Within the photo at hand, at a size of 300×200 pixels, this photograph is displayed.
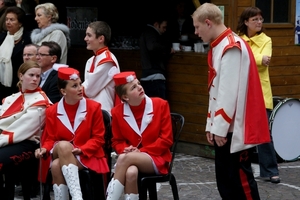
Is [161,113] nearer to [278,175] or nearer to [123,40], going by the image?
[278,175]

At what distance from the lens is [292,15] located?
962cm

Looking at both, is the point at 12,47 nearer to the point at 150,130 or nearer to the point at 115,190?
the point at 150,130

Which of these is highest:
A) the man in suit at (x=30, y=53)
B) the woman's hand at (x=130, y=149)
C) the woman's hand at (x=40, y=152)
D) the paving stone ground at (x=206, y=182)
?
the man in suit at (x=30, y=53)

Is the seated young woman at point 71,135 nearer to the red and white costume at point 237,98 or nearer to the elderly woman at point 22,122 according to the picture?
the elderly woman at point 22,122

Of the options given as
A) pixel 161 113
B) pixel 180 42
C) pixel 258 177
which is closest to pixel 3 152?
pixel 161 113

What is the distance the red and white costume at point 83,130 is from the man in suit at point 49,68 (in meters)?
0.90

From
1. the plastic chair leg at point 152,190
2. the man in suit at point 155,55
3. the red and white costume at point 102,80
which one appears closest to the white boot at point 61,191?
the plastic chair leg at point 152,190

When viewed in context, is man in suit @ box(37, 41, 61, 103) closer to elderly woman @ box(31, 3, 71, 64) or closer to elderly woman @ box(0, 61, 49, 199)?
elderly woman @ box(0, 61, 49, 199)

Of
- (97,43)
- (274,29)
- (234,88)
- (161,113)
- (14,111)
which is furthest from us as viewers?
(274,29)

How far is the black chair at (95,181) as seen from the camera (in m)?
6.55

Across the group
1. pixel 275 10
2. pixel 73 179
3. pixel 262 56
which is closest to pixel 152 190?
pixel 73 179

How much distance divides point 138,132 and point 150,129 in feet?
0.34

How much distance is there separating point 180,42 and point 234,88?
4.30 meters

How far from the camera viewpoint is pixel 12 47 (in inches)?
356
